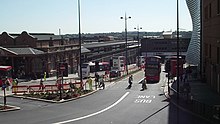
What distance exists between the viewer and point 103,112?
25.0 metres

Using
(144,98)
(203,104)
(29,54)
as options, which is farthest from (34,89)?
(203,104)

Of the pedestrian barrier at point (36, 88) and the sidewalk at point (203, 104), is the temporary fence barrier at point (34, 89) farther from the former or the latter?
the sidewalk at point (203, 104)

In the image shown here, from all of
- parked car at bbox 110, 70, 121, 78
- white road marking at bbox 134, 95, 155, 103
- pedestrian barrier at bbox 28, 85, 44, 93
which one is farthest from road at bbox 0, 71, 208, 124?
parked car at bbox 110, 70, 121, 78

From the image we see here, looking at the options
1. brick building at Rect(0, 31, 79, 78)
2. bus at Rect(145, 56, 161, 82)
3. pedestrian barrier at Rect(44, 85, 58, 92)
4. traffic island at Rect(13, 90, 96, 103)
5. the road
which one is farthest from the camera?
brick building at Rect(0, 31, 79, 78)

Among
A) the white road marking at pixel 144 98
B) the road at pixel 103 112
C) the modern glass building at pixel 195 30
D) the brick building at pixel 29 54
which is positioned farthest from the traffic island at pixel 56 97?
the modern glass building at pixel 195 30

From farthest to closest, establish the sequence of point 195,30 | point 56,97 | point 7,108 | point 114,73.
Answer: point 195,30
point 114,73
point 56,97
point 7,108

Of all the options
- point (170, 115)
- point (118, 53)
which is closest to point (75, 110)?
point (170, 115)

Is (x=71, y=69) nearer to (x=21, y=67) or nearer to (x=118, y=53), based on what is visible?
(x=21, y=67)

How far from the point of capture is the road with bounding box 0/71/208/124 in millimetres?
21891

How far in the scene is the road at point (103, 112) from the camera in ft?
71.8

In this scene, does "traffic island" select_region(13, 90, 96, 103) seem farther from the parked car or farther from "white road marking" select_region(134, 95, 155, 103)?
the parked car

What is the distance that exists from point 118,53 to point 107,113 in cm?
7269

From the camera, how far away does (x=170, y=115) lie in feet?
75.8

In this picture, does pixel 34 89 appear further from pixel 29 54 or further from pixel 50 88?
pixel 29 54
